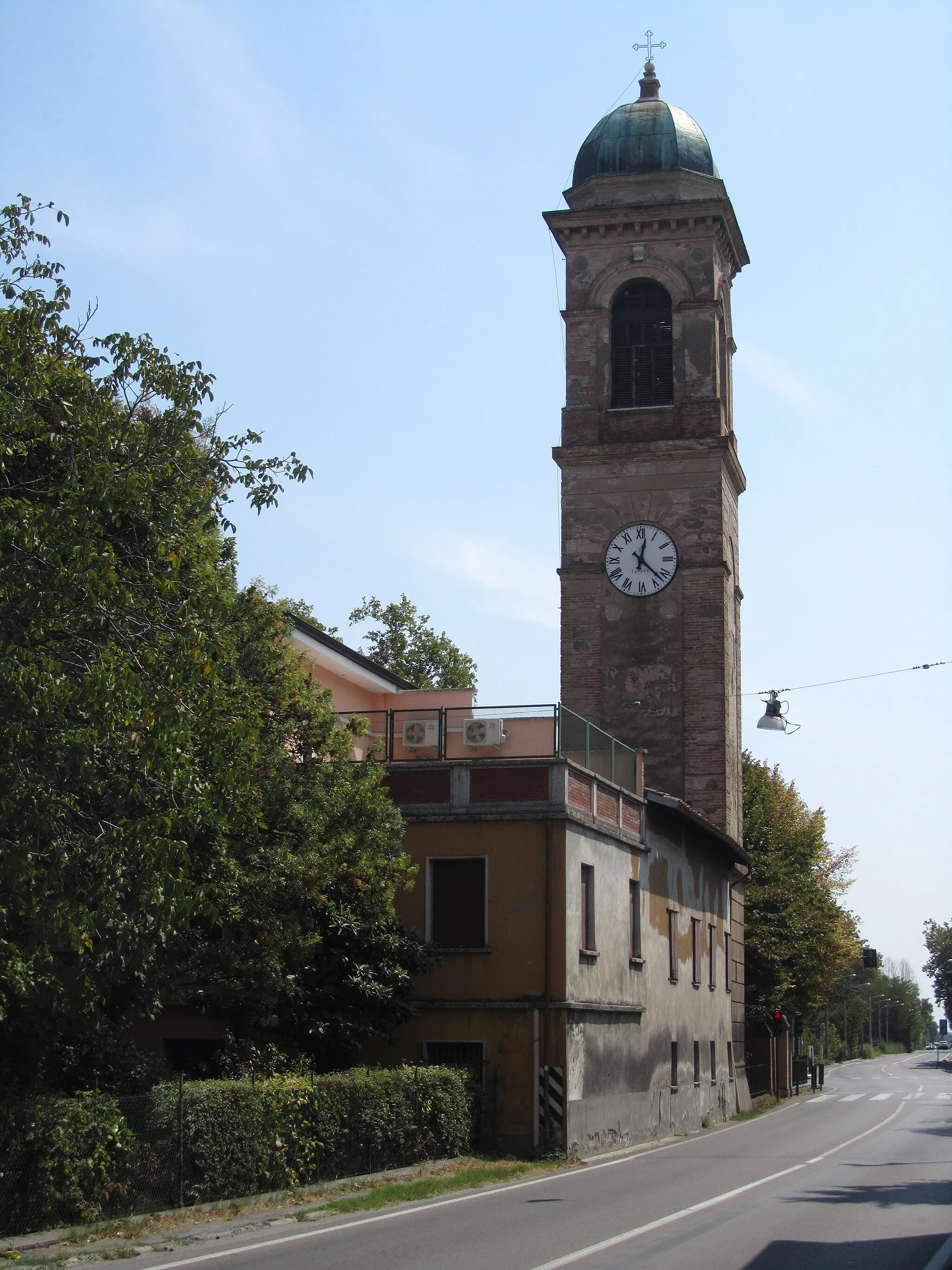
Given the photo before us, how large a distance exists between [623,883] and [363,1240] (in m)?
15.7

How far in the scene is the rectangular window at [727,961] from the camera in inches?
1583

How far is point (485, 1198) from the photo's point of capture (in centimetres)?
1798

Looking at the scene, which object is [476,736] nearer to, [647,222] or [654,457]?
[654,457]

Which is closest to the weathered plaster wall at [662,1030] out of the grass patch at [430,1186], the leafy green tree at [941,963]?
the grass patch at [430,1186]

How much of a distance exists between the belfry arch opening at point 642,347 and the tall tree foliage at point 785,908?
16.0 metres

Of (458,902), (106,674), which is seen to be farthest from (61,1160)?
(458,902)

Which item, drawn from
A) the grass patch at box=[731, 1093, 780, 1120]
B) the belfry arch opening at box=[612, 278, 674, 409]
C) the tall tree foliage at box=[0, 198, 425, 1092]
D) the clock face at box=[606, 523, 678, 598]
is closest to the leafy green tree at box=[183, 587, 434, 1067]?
the tall tree foliage at box=[0, 198, 425, 1092]

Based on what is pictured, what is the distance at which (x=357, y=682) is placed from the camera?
3331 cm

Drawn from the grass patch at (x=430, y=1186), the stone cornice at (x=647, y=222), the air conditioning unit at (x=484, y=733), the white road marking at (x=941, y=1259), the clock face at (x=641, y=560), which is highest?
the stone cornice at (x=647, y=222)

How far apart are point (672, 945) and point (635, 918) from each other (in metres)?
3.56

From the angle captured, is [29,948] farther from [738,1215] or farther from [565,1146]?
[565,1146]

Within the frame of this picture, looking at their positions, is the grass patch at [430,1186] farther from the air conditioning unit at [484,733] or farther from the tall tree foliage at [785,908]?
the tall tree foliage at [785,908]

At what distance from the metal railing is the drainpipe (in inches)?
174

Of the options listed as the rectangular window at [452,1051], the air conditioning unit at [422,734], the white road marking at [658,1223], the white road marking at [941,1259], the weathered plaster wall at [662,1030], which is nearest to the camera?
the white road marking at [941,1259]
